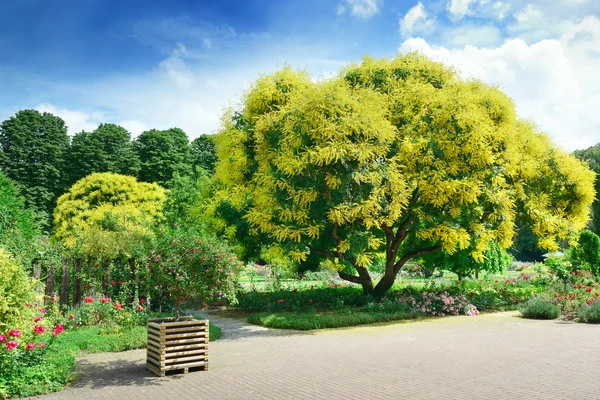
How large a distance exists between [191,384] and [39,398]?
2.16 meters

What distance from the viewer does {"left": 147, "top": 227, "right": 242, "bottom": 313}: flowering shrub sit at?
892 centimetres

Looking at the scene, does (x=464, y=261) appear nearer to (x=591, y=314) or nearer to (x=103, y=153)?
(x=591, y=314)

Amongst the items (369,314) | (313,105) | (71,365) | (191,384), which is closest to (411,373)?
(191,384)

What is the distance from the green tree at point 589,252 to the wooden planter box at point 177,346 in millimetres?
18870

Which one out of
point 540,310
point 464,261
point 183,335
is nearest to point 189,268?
point 183,335

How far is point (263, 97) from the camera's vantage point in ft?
53.2

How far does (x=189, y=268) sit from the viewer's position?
905cm

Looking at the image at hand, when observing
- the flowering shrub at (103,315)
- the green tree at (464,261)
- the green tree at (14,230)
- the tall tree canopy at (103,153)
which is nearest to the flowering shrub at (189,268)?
the flowering shrub at (103,315)

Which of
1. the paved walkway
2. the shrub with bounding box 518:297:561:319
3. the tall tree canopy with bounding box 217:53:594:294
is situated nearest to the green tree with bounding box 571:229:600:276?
the tall tree canopy with bounding box 217:53:594:294

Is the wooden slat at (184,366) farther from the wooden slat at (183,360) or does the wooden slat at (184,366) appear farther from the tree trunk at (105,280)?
the tree trunk at (105,280)

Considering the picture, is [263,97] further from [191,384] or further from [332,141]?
[191,384]

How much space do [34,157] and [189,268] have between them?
127 feet

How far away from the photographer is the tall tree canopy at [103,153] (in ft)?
141

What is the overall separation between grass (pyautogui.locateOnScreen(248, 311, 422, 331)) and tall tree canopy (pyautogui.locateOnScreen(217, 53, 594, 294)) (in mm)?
1788
